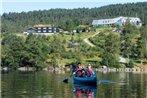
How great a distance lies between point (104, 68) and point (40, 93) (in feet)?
290

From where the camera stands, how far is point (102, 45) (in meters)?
165

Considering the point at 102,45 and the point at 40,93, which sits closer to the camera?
the point at 40,93

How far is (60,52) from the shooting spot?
154 meters

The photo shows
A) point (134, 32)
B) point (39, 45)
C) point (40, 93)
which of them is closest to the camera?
point (40, 93)

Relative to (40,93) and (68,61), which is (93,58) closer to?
(68,61)

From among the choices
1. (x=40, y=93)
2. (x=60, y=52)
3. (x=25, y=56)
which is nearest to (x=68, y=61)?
(x=60, y=52)

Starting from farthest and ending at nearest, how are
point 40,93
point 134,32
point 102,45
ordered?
point 134,32 < point 102,45 < point 40,93

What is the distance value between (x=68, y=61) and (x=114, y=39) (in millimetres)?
16681

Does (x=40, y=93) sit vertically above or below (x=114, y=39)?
below

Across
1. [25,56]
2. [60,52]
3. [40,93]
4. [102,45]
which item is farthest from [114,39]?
[40,93]

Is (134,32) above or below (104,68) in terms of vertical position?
above

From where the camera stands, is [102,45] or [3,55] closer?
[3,55]

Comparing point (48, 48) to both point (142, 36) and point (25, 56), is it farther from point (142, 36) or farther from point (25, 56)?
point (142, 36)

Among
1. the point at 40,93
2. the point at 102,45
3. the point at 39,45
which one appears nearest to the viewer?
the point at 40,93
